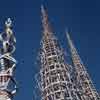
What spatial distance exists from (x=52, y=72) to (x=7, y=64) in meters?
52.7

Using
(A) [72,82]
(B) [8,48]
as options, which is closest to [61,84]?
(A) [72,82]

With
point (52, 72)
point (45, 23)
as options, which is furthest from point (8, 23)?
point (45, 23)

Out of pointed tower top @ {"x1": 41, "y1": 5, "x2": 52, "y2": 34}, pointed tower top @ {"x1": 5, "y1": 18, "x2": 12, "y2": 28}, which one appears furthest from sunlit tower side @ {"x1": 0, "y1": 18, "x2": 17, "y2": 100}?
pointed tower top @ {"x1": 41, "y1": 5, "x2": 52, "y2": 34}

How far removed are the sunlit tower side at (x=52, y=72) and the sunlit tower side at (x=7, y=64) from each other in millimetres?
45618

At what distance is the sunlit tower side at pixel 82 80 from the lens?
8069cm

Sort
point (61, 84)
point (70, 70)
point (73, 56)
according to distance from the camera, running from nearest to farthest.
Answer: point (61, 84), point (70, 70), point (73, 56)

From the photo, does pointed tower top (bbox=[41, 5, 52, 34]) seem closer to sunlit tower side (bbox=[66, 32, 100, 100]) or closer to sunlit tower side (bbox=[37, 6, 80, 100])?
sunlit tower side (bbox=[37, 6, 80, 100])

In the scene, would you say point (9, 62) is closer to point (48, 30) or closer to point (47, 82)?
point (47, 82)

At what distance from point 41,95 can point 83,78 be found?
16.6m

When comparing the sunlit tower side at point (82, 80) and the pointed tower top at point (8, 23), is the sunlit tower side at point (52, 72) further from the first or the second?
the pointed tower top at point (8, 23)

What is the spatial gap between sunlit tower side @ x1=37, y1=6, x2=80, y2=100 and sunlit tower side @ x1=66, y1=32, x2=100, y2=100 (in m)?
5.24

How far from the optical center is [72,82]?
74250 mm

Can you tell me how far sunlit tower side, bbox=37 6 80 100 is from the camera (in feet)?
233

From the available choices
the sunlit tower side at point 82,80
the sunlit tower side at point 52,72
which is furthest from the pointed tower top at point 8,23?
the sunlit tower side at point 82,80
